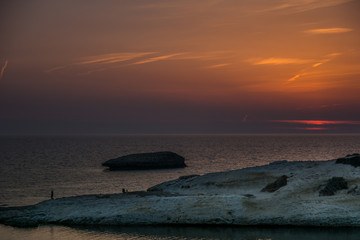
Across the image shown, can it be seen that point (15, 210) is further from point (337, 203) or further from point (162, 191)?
point (337, 203)

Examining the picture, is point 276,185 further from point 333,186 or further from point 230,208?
point 230,208

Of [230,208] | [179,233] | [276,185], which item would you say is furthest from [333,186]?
[179,233]

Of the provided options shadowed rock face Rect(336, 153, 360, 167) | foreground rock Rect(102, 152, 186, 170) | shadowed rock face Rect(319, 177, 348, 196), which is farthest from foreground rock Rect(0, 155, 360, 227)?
foreground rock Rect(102, 152, 186, 170)

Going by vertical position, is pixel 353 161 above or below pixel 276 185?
above

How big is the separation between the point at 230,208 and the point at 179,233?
619 cm

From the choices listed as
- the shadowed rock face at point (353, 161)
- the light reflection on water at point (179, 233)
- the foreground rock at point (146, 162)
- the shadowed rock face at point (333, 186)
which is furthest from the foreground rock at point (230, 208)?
the foreground rock at point (146, 162)

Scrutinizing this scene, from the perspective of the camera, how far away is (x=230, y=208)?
42.6 meters

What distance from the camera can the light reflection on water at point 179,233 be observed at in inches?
1492

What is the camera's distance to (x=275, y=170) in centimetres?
5756

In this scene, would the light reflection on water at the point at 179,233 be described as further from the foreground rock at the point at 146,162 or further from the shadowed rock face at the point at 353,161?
the foreground rock at the point at 146,162

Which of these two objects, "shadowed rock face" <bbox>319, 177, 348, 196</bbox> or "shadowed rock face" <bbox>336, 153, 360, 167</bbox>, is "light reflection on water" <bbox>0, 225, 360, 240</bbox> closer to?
"shadowed rock face" <bbox>319, 177, 348, 196</bbox>

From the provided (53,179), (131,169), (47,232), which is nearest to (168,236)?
(47,232)

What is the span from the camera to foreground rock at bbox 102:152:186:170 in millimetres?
110562

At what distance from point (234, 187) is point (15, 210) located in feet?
86.2
